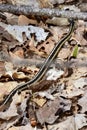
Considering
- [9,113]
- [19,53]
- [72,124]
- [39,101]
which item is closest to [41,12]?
[19,53]

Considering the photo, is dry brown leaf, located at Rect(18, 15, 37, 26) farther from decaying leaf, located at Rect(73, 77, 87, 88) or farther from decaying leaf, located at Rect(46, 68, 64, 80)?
decaying leaf, located at Rect(73, 77, 87, 88)

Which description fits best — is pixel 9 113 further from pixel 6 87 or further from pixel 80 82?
pixel 80 82

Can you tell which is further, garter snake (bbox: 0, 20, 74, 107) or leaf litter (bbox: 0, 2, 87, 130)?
garter snake (bbox: 0, 20, 74, 107)

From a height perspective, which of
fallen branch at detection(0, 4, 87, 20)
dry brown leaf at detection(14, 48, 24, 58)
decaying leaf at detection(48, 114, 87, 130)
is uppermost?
fallen branch at detection(0, 4, 87, 20)

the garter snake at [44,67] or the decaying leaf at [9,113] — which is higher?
the garter snake at [44,67]

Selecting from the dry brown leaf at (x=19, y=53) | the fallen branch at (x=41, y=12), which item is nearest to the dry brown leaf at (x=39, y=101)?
the dry brown leaf at (x=19, y=53)

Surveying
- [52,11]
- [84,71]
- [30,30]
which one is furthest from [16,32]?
[84,71]

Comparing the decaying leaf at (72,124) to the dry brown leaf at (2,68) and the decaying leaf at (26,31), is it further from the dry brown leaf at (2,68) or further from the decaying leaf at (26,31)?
the decaying leaf at (26,31)

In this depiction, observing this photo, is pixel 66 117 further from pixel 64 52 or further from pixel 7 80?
pixel 64 52

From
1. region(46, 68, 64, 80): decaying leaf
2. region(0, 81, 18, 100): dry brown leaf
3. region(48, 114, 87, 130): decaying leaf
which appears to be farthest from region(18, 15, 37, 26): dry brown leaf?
region(48, 114, 87, 130): decaying leaf
